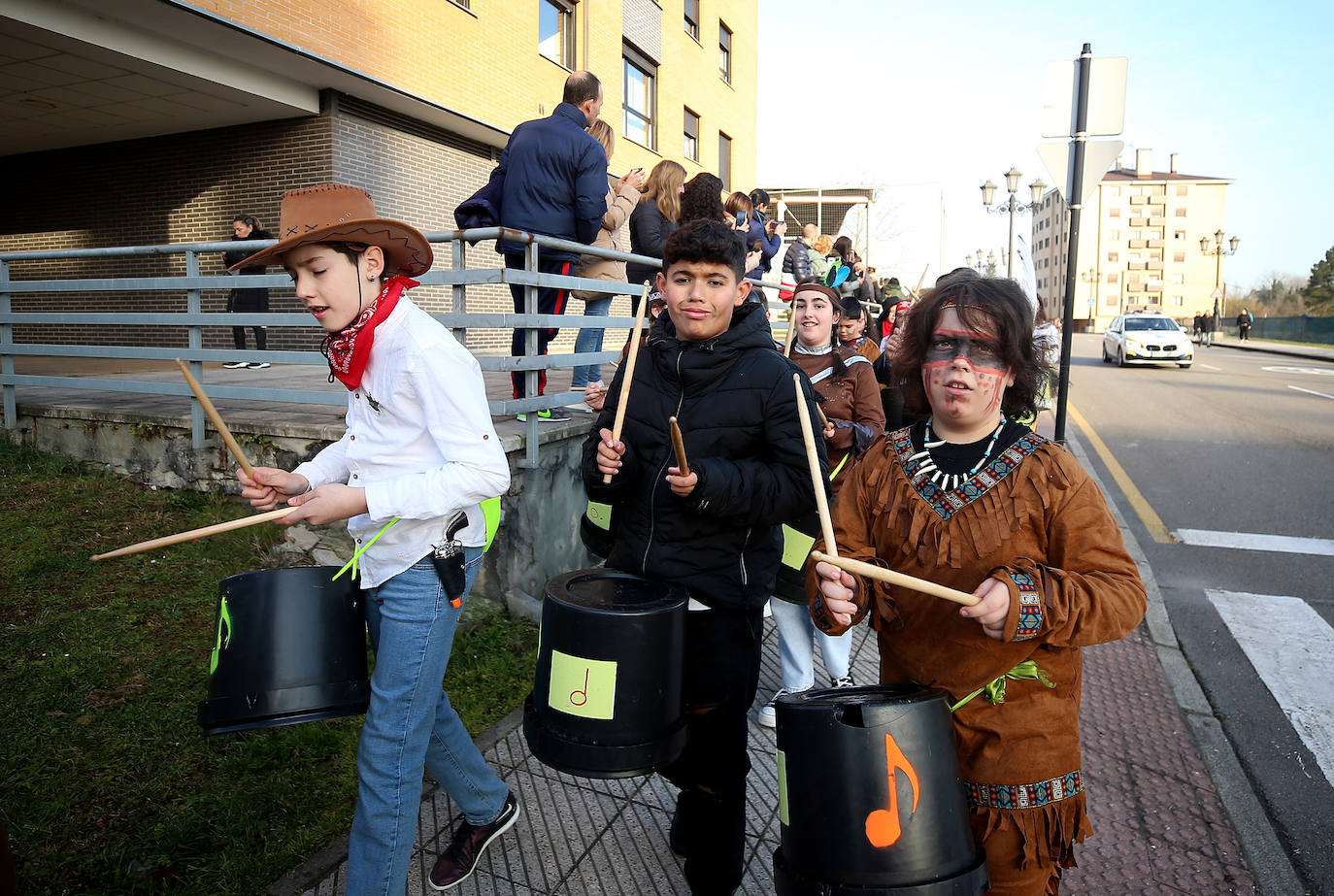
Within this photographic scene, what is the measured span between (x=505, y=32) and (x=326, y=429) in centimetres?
1207

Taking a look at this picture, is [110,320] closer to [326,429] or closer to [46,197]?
[326,429]

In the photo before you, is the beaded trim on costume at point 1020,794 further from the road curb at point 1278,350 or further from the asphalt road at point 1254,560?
the road curb at point 1278,350

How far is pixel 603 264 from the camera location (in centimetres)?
603

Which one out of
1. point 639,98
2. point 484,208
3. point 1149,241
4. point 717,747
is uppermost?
point 1149,241

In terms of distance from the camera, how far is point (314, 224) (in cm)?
207

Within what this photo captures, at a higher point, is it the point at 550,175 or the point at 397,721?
the point at 550,175

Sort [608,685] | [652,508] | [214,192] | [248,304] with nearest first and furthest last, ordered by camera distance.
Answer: [608,685] → [652,508] → [248,304] → [214,192]

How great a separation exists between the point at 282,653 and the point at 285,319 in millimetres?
3221

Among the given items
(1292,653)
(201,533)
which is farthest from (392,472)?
(1292,653)

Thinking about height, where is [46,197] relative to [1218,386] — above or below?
above

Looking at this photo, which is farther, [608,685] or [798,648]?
[798,648]

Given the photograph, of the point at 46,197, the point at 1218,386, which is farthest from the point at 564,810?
the point at 1218,386

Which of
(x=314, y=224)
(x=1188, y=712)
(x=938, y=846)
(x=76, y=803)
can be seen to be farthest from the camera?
(x=1188, y=712)

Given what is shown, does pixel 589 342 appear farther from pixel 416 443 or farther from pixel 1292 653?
pixel 1292 653
